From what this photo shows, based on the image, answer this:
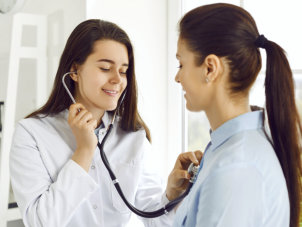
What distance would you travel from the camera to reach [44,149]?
49.7 inches

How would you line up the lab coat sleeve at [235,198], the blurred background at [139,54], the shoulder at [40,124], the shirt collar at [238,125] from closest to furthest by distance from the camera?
the lab coat sleeve at [235,198]
the shirt collar at [238,125]
the shoulder at [40,124]
the blurred background at [139,54]

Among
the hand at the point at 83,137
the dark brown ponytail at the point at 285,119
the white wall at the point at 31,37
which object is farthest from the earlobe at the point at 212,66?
the white wall at the point at 31,37

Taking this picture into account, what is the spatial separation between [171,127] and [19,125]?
113 centimetres

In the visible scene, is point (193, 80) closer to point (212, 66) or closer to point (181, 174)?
point (212, 66)

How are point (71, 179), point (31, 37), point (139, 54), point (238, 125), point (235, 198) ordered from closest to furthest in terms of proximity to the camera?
point (235, 198)
point (238, 125)
point (71, 179)
point (31, 37)
point (139, 54)

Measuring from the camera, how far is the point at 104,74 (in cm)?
128

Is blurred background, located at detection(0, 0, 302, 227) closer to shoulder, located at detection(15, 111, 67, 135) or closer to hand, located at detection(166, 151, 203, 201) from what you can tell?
hand, located at detection(166, 151, 203, 201)

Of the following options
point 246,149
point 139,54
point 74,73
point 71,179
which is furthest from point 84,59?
point 139,54

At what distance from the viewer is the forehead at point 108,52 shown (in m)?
1.29

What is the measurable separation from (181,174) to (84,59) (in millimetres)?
488

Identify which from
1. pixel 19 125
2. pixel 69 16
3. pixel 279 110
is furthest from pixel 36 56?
pixel 279 110

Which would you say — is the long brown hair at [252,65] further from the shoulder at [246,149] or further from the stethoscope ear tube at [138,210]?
the stethoscope ear tube at [138,210]

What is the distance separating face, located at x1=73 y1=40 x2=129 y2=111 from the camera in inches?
50.4

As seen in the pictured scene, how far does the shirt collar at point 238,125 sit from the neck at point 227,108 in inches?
0.9
